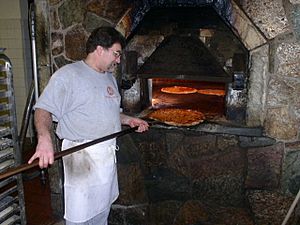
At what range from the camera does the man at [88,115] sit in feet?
7.98

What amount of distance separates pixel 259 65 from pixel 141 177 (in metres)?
1.71

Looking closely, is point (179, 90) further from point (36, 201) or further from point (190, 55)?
point (36, 201)

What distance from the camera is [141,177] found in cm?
363

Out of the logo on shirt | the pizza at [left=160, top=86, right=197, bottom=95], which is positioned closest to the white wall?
the pizza at [left=160, top=86, right=197, bottom=95]

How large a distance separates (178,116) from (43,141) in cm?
176

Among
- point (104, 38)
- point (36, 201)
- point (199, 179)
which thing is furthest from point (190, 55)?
point (36, 201)

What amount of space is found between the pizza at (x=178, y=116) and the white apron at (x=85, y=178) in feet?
2.91

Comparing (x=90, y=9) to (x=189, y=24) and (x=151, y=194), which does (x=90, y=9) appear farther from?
(x=151, y=194)

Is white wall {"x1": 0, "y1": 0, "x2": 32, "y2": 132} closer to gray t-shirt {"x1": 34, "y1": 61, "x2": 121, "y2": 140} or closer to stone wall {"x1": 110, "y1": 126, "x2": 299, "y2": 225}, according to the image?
stone wall {"x1": 110, "y1": 126, "x2": 299, "y2": 225}

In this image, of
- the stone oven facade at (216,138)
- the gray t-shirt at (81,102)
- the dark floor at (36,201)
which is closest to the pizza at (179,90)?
the stone oven facade at (216,138)

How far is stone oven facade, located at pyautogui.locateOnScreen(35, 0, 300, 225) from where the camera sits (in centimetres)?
294

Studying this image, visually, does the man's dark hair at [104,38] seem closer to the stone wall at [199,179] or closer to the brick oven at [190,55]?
the brick oven at [190,55]

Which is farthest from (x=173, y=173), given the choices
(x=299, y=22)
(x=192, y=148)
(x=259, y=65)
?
(x=299, y=22)

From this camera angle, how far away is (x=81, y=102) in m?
2.50
